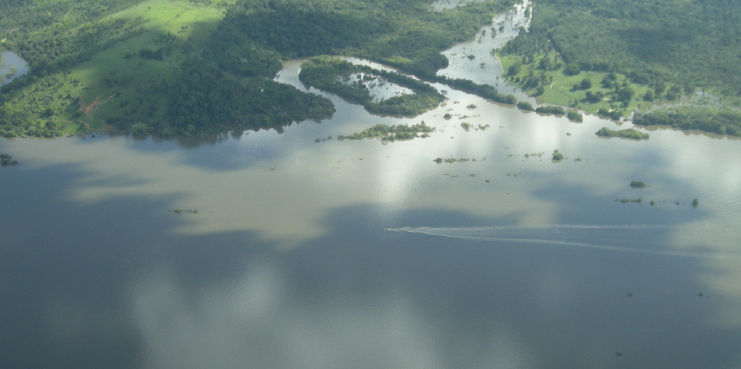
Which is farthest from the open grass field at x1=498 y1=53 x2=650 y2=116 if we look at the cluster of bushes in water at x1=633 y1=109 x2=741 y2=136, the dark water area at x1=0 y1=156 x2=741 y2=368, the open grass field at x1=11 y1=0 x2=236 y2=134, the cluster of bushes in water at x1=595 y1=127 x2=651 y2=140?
the open grass field at x1=11 y1=0 x2=236 y2=134

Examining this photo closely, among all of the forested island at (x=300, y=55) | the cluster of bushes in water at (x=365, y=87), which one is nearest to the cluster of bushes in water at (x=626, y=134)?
the forested island at (x=300, y=55)

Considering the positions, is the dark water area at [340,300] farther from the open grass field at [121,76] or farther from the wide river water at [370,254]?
the open grass field at [121,76]

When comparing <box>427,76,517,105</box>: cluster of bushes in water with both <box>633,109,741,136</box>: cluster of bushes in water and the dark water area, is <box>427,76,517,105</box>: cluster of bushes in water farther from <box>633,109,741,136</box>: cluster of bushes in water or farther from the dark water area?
the dark water area

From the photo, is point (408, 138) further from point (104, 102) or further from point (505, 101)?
point (104, 102)

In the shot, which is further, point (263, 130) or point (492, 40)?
point (492, 40)

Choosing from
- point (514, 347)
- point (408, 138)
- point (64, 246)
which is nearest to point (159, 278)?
point (64, 246)

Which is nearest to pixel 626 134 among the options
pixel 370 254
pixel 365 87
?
pixel 365 87
